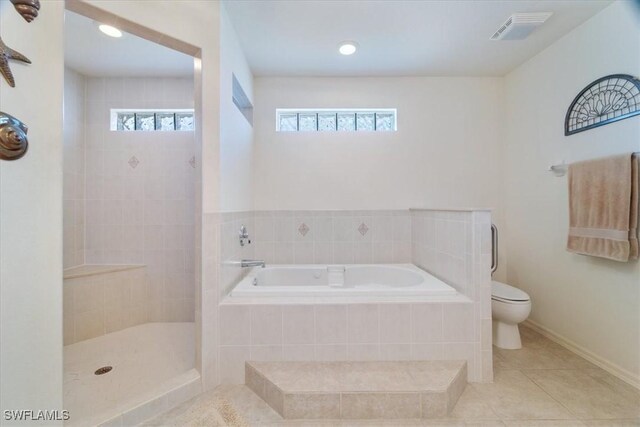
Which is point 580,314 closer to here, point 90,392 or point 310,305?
point 310,305

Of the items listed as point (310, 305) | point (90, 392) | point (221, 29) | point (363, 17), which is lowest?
point (90, 392)

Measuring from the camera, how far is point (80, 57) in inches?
87.7

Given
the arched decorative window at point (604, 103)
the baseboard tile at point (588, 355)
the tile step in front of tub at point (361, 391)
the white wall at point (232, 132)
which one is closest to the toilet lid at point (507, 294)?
the baseboard tile at point (588, 355)

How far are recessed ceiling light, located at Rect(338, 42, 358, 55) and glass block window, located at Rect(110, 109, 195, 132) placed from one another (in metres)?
1.62

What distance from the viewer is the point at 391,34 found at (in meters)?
2.09

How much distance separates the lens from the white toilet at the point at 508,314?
1966 mm

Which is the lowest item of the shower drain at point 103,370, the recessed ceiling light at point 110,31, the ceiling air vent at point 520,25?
the shower drain at point 103,370

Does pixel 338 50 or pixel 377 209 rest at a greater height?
pixel 338 50

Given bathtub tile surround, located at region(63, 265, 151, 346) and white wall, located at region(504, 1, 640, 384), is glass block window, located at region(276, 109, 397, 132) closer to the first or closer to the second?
white wall, located at region(504, 1, 640, 384)

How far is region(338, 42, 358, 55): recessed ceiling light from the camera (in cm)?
220

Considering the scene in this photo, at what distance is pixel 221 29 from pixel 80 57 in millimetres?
1506

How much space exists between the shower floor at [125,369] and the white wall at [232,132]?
1156 mm

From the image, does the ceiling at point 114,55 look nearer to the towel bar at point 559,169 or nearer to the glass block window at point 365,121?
the glass block window at point 365,121

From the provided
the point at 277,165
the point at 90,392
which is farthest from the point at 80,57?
the point at 90,392
